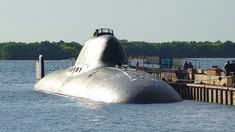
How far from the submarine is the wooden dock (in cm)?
365

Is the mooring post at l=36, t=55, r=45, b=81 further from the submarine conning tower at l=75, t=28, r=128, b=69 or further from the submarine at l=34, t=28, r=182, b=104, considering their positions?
the submarine conning tower at l=75, t=28, r=128, b=69

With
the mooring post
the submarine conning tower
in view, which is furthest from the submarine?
the mooring post

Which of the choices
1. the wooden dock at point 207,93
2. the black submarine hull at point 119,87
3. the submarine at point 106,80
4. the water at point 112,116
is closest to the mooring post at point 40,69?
the submarine at point 106,80

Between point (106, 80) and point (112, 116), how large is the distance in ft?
42.1

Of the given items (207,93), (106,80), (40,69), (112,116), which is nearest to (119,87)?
(106,80)

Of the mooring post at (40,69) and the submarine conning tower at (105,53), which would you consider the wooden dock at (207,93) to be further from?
the mooring post at (40,69)

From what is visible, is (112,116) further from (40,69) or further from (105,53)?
(40,69)

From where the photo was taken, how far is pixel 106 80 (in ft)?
238

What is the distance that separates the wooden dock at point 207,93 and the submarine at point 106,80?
3646mm

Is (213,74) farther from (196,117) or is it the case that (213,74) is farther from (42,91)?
(42,91)

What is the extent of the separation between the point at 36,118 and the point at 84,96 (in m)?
14.7

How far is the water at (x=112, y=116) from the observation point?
54666mm

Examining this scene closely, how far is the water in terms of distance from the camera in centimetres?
5467

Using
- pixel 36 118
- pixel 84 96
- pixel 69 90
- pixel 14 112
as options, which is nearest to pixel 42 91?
pixel 69 90
